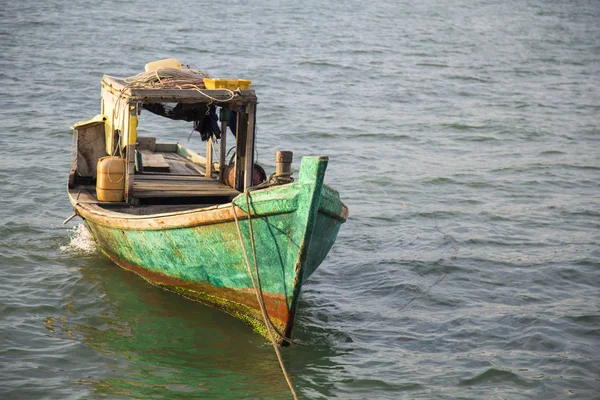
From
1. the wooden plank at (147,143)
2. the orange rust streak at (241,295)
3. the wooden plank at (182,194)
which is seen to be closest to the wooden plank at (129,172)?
the wooden plank at (182,194)

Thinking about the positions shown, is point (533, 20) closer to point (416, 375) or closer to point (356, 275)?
point (356, 275)

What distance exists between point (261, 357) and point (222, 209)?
147 cm

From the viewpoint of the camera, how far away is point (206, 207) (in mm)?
8422

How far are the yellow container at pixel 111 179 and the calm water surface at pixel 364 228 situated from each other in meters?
1.05

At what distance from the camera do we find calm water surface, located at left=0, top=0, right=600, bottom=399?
7.67m

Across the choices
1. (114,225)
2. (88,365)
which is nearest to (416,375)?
(88,365)

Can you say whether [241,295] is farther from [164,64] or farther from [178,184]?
[164,64]

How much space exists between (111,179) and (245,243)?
7.87 ft

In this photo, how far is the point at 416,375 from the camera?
7656 mm

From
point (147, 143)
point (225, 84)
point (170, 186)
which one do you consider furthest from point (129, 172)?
point (147, 143)

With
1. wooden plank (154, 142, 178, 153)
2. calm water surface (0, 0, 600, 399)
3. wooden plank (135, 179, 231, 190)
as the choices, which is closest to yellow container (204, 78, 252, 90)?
wooden plank (135, 179, 231, 190)

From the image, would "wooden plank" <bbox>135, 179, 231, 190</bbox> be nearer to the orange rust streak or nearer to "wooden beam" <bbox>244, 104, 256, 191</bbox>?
"wooden beam" <bbox>244, 104, 256, 191</bbox>

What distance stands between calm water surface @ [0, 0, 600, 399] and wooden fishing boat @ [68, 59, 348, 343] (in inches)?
19.5

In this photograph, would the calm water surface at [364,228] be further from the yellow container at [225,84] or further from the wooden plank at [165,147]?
the yellow container at [225,84]
